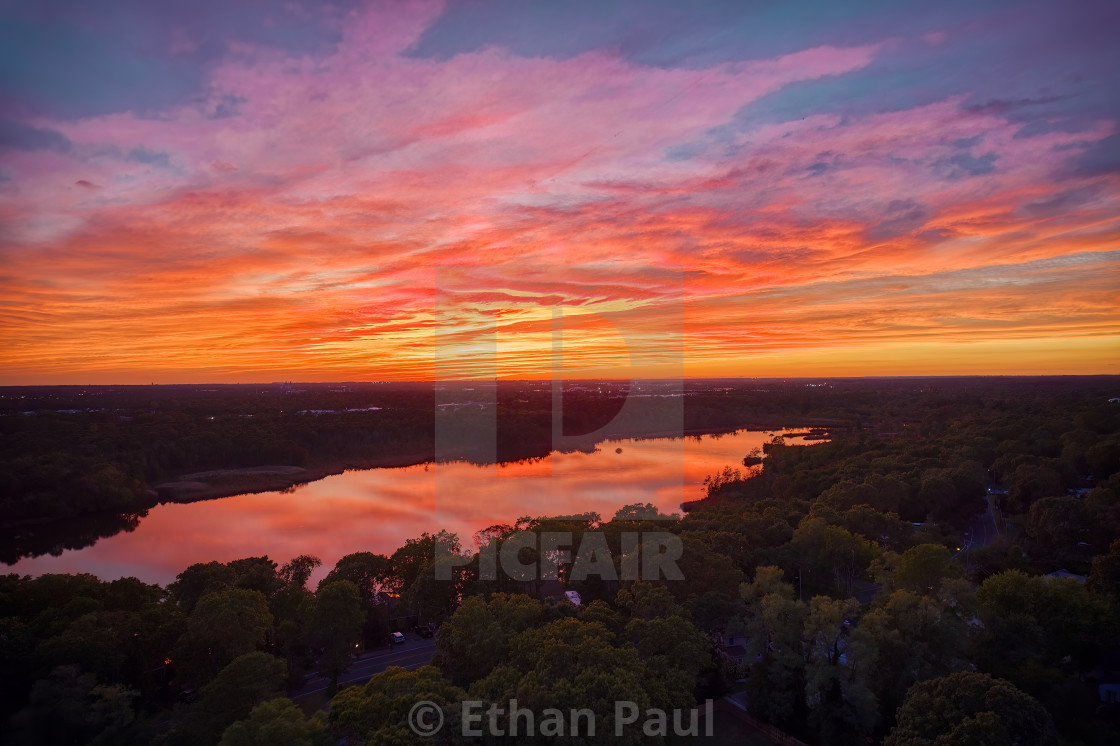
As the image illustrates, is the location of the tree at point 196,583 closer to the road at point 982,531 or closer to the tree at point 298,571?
the tree at point 298,571

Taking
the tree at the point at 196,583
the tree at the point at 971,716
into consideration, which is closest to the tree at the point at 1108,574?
the tree at the point at 971,716

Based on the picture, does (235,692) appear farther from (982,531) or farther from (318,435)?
(318,435)

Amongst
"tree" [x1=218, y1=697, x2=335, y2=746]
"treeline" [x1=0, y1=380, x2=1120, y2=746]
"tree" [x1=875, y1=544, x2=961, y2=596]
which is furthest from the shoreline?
"tree" [x1=875, y1=544, x2=961, y2=596]

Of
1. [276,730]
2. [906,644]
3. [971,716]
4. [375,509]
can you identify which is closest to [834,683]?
[906,644]

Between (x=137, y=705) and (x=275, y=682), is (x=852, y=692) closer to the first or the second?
(x=275, y=682)

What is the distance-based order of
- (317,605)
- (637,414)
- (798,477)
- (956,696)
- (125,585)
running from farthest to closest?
(637,414)
(798,477)
(125,585)
(317,605)
(956,696)

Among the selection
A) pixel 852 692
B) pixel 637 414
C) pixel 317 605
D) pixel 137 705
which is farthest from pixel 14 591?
pixel 637 414
